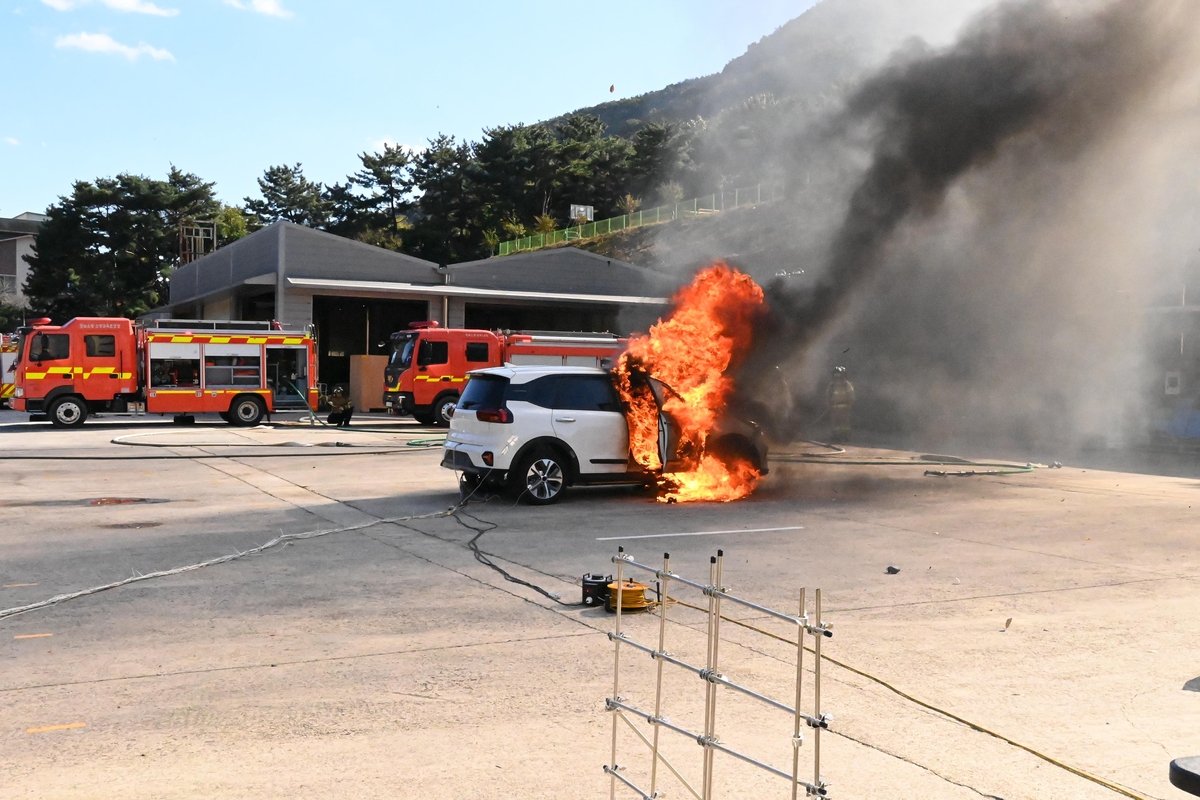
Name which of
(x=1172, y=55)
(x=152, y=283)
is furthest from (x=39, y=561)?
(x=152, y=283)

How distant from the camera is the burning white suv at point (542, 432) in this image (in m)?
12.9

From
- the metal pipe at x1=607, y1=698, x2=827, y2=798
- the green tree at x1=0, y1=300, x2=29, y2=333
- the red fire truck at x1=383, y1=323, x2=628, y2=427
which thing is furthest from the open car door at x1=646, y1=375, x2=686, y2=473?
the green tree at x1=0, y1=300, x2=29, y2=333

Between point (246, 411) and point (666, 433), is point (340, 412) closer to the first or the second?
point (246, 411)

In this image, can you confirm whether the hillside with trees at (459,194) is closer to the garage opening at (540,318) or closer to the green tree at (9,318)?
the green tree at (9,318)

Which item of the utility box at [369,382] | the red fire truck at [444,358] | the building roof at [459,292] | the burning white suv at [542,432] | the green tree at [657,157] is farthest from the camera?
the green tree at [657,157]

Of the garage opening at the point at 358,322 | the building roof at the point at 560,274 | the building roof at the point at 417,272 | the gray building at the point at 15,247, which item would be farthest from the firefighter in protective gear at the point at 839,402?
the gray building at the point at 15,247

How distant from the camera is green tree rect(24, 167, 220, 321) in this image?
71750 mm

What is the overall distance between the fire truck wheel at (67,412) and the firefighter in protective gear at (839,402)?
61.9 feet

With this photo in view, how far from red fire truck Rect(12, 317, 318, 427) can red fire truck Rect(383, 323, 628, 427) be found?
314 centimetres

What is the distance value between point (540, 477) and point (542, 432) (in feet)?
1.89

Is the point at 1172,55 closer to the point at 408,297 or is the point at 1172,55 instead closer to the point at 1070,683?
the point at 1070,683

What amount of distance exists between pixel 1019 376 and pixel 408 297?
71.2ft

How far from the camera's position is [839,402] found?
77.1 feet

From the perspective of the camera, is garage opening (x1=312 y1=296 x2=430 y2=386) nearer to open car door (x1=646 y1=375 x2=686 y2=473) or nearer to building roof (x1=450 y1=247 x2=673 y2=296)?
building roof (x1=450 y1=247 x2=673 y2=296)
